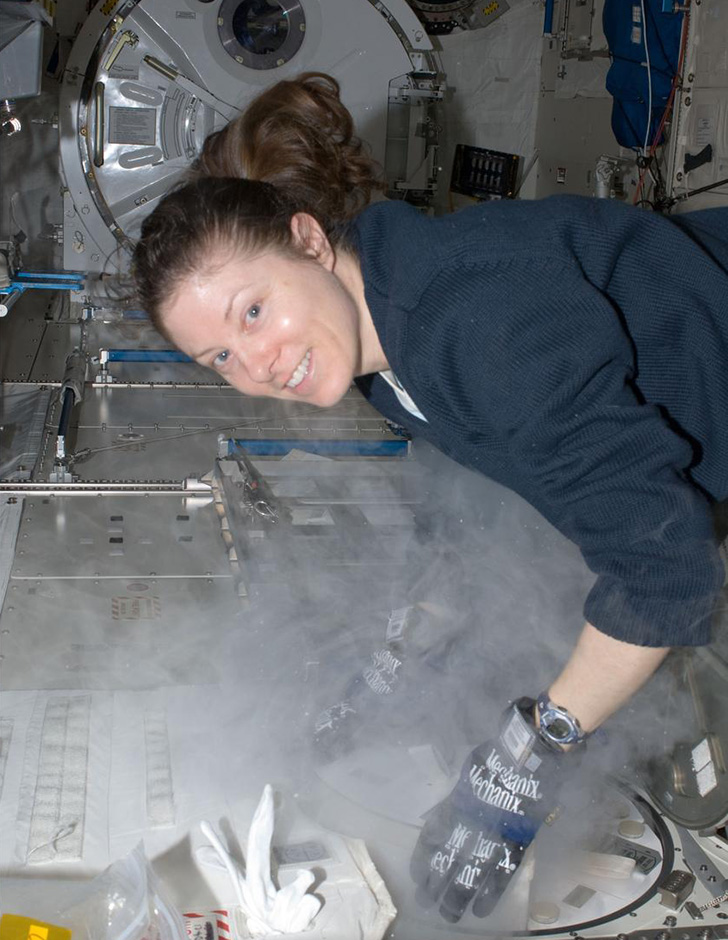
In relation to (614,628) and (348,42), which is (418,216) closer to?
(614,628)

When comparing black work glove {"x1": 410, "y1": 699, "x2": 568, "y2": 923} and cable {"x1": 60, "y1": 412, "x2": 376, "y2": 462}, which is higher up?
black work glove {"x1": 410, "y1": 699, "x2": 568, "y2": 923}

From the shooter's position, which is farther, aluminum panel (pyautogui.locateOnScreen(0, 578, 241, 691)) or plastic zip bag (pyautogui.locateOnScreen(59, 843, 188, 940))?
aluminum panel (pyautogui.locateOnScreen(0, 578, 241, 691))

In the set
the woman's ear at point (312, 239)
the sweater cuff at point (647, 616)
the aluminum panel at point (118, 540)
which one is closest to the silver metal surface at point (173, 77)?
the aluminum panel at point (118, 540)

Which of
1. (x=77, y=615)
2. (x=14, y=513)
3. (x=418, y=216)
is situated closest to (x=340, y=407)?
(x=14, y=513)

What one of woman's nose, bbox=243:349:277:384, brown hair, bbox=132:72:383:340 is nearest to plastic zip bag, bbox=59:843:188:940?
woman's nose, bbox=243:349:277:384

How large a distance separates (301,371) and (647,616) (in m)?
0.66

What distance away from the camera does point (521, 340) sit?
1378 millimetres

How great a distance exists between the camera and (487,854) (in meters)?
1.62

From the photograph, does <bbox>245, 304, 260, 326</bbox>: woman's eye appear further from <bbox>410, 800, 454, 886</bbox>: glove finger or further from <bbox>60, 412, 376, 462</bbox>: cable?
<bbox>60, 412, 376, 462</bbox>: cable

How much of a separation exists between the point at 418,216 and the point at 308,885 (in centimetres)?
108

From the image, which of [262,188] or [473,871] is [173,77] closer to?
[262,188]

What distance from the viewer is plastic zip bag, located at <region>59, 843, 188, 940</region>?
4.68ft

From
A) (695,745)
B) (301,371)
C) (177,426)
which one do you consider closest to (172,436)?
(177,426)

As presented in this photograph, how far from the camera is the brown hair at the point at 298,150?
1.76 meters
